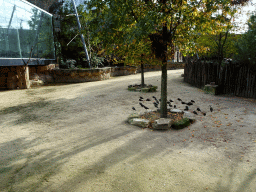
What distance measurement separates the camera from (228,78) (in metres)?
9.38

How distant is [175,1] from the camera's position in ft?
15.1

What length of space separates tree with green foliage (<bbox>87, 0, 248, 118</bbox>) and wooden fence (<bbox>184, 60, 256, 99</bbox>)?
4790 millimetres

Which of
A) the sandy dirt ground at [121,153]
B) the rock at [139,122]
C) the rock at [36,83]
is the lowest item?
the sandy dirt ground at [121,153]

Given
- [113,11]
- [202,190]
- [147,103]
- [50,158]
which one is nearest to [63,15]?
[147,103]

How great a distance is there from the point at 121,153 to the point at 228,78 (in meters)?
7.68

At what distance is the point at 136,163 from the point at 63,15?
18.6 m

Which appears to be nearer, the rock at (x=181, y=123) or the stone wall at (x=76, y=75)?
the rock at (x=181, y=123)

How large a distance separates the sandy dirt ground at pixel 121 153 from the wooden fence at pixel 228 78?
2170 millimetres

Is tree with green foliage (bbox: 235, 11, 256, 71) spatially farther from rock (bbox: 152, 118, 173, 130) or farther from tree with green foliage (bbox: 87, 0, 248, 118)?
rock (bbox: 152, 118, 173, 130)

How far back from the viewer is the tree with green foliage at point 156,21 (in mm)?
4289

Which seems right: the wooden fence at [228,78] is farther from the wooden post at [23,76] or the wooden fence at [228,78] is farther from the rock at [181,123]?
the wooden post at [23,76]

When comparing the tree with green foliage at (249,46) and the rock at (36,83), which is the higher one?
the tree with green foliage at (249,46)

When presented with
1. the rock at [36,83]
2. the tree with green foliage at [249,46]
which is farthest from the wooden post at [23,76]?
the tree with green foliage at [249,46]

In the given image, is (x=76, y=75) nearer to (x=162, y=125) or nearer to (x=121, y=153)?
(x=162, y=125)
